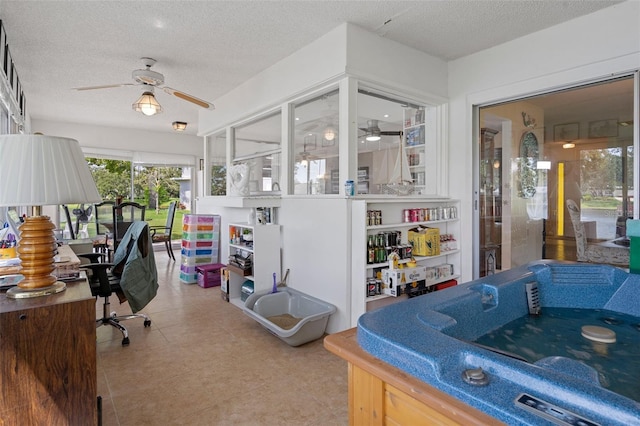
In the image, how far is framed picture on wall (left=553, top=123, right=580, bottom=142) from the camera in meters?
3.06

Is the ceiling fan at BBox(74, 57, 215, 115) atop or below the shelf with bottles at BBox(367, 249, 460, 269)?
atop

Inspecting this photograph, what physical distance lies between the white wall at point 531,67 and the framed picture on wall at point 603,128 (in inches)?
14.4

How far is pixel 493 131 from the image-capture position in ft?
11.8

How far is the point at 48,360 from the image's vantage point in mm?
1359

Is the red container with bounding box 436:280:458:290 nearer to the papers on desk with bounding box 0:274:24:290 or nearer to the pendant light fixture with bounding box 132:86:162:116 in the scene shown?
the papers on desk with bounding box 0:274:24:290

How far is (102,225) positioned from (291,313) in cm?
405

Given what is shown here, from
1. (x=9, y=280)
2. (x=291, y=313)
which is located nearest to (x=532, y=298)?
(x=291, y=313)

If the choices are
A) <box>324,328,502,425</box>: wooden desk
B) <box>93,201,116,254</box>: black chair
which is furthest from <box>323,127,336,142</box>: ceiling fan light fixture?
<box>93,201,116,254</box>: black chair

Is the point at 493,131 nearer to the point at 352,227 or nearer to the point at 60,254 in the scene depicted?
the point at 352,227

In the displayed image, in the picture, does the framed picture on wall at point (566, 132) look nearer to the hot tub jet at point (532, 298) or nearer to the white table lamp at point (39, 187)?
the hot tub jet at point (532, 298)

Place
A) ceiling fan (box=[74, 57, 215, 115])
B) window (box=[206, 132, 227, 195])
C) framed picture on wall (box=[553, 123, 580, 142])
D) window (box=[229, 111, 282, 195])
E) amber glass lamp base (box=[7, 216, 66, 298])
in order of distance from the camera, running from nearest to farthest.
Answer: amber glass lamp base (box=[7, 216, 66, 298])
framed picture on wall (box=[553, 123, 580, 142])
ceiling fan (box=[74, 57, 215, 115])
window (box=[229, 111, 282, 195])
window (box=[206, 132, 227, 195])

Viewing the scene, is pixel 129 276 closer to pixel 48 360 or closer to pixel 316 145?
pixel 48 360

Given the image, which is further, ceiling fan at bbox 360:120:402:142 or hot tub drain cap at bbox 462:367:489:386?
ceiling fan at bbox 360:120:402:142

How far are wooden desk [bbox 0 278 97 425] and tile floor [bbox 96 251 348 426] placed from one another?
574 millimetres
